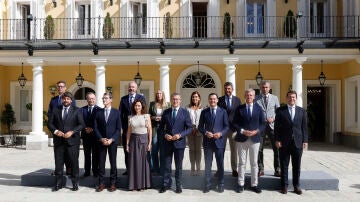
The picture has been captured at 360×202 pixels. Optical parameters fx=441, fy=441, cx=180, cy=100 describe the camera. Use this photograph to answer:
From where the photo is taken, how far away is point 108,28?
1859 cm

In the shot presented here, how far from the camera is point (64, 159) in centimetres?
872

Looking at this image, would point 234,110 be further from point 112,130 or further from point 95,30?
point 95,30

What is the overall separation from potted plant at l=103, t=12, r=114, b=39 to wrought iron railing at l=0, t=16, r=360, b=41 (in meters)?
0.04

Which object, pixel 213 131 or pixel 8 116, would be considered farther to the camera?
pixel 8 116

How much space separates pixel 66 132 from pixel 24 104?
44.2 feet

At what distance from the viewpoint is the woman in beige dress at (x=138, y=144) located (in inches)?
329

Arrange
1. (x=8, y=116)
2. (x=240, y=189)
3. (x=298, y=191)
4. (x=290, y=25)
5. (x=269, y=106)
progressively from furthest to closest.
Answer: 1. (x=8, y=116)
2. (x=290, y=25)
3. (x=269, y=106)
4. (x=240, y=189)
5. (x=298, y=191)

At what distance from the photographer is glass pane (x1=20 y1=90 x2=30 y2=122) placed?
20.8 m

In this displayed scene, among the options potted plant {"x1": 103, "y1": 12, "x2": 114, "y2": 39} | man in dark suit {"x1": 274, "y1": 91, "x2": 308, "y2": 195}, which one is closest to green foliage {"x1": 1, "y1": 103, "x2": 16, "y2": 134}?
potted plant {"x1": 103, "y1": 12, "x2": 114, "y2": 39}

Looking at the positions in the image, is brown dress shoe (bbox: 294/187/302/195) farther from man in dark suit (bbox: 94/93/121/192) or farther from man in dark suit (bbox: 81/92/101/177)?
man in dark suit (bbox: 81/92/101/177)

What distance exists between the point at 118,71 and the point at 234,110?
39.8 ft

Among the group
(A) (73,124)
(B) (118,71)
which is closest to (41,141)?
(B) (118,71)

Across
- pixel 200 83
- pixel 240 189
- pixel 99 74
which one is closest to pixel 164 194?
pixel 240 189

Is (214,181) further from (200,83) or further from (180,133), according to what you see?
(200,83)
